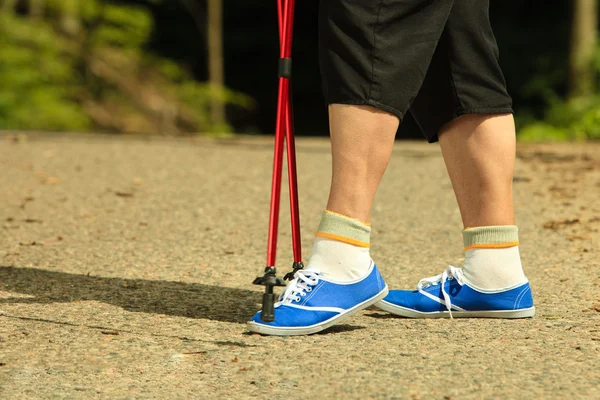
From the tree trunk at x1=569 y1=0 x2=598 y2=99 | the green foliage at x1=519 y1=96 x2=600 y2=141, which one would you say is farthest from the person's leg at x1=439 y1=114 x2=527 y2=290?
the tree trunk at x1=569 y1=0 x2=598 y2=99

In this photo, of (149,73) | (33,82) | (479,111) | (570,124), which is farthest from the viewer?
(149,73)

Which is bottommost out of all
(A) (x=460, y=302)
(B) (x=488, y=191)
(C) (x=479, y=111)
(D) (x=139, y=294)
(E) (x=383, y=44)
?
(D) (x=139, y=294)

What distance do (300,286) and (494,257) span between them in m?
0.66

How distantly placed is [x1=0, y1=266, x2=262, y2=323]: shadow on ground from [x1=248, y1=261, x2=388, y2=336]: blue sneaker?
249 mm

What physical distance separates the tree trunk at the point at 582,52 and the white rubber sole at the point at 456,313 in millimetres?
11511

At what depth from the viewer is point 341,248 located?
8.90 ft

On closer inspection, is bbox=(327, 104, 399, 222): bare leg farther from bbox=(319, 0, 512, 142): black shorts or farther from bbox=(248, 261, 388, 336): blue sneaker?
bbox=(248, 261, 388, 336): blue sneaker

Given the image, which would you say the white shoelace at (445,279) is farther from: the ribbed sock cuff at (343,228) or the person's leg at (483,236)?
the ribbed sock cuff at (343,228)

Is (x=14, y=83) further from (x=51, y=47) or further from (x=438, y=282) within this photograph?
(x=438, y=282)

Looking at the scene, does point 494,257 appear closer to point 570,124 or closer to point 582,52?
point 570,124

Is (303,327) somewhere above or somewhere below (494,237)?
below

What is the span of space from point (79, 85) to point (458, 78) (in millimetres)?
15975

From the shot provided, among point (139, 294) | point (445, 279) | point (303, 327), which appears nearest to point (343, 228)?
point (303, 327)

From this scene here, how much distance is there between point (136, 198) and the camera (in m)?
5.68
